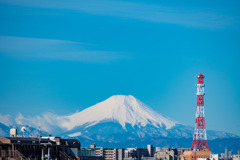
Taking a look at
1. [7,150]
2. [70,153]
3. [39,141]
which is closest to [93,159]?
[70,153]

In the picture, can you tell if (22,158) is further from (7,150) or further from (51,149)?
(51,149)

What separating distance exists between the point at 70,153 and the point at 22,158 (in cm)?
3544

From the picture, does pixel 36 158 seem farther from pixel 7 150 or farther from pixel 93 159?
pixel 93 159

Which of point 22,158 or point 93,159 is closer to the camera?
point 22,158

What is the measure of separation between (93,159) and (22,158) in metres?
71.0

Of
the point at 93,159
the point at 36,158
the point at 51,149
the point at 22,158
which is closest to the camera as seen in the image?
the point at 22,158

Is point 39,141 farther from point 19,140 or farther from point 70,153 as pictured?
point 70,153

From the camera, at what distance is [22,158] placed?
124750mm

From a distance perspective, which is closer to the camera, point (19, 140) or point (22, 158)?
point (22, 158)

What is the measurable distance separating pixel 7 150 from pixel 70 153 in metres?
32.1

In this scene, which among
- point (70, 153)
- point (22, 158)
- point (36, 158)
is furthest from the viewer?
point (70, 153)

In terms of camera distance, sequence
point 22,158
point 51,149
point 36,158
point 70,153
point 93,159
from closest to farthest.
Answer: point 22,158
point 36,158
point 51,149
point 70,153
point 93,159

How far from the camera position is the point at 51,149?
467ft

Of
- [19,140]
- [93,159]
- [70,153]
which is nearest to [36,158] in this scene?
[19,140]
